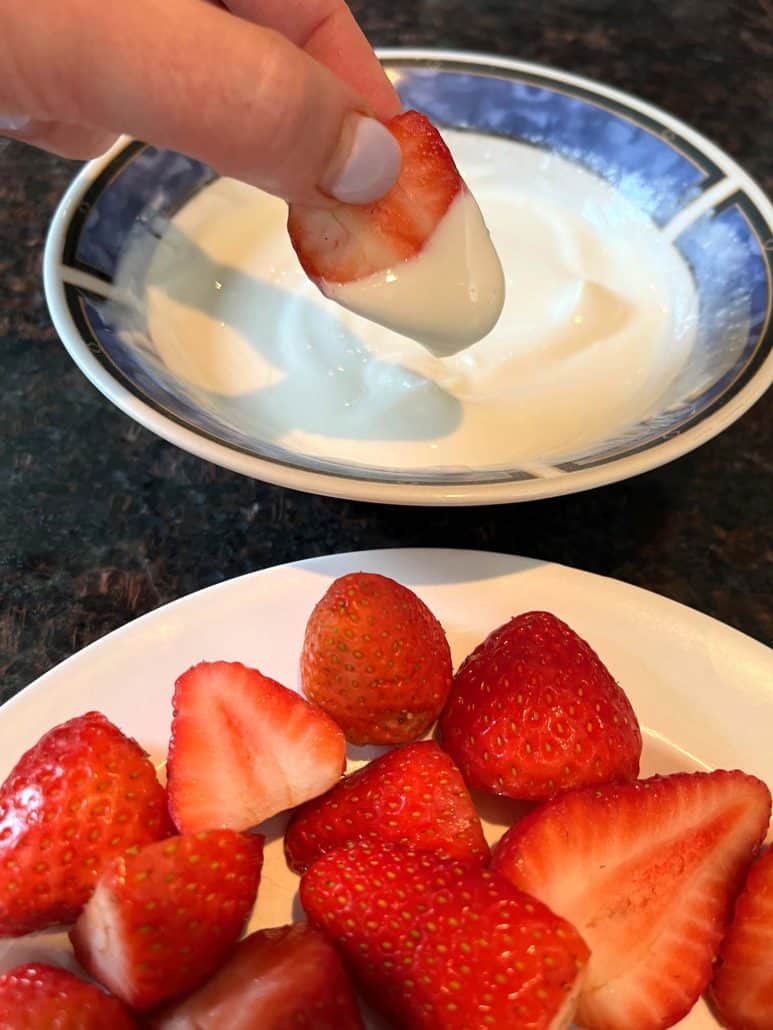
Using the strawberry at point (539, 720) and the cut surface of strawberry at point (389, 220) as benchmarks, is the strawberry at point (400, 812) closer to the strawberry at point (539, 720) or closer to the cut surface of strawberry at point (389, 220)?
the strawberry at point (539, 720)

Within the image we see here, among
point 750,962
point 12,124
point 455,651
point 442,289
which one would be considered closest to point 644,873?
point 750,962

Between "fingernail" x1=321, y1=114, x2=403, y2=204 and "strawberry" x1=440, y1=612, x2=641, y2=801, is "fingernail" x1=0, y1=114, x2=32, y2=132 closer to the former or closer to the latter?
"fingernail" x1=321, y1=114, x2=403, y2=204

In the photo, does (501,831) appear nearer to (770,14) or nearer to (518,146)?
(518,146)

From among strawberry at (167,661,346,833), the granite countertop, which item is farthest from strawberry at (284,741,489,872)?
the granite countertop

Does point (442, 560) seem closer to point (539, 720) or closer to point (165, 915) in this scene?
point (539, 720)

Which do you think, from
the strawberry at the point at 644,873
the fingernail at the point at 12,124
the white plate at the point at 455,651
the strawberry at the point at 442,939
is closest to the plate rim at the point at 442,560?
the white plate at the point at 455,651

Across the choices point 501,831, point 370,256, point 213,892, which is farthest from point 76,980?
point 370,256
